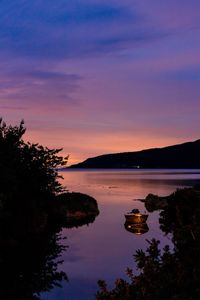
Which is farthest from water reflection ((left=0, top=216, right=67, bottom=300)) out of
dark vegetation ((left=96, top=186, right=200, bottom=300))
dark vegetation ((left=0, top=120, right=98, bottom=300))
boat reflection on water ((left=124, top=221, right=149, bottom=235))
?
dark vegetation ((left=96, top=186, right=200, bottom=300))

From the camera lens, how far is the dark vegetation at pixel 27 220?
32344 millimetres

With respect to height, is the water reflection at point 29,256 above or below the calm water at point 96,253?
above

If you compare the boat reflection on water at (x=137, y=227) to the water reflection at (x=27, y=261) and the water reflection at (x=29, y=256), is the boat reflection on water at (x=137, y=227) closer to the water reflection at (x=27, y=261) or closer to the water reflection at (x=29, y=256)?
the water reflection at (x=29, y=256)

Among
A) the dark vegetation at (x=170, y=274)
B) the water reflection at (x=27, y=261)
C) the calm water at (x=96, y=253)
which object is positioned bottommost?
the calm water at (x=96, y=253)

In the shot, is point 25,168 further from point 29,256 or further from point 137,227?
point 137,227

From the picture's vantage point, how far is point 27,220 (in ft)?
164

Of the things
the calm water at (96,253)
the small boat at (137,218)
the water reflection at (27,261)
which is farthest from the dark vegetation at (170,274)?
the small boat at (137,218)

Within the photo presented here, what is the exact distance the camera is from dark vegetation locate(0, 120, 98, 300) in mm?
32344

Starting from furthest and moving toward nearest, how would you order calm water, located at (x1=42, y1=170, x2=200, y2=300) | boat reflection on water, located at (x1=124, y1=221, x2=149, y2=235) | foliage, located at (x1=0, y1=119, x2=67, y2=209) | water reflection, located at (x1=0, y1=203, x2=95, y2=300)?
boat reflection on water, located at (x1=124, y1=221, x2=149, y2=235) → foliage, located at (x1=0, y1=119, x2=67, y2=209) → calm water, located at (x1=42, y1=170, x2=200, y2=300) → water reflection, located at (x1=0, y1=203, x2=95, y2=300)

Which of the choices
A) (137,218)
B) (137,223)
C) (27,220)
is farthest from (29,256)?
(137,223)

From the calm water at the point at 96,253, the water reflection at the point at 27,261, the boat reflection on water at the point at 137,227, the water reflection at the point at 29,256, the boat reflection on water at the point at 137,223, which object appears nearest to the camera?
the water reflection at the point at 27,261

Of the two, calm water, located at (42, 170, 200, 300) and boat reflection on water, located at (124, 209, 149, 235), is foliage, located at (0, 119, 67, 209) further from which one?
boat reflection on water, located at (124, 209, 149, 235)

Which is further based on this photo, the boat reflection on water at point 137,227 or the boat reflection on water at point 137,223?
the boat reflection on water at point 137,223

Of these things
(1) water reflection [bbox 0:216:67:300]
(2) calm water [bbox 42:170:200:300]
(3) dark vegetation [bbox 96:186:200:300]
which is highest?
(3) dark vegetation [bbox 96:186:200:300]
